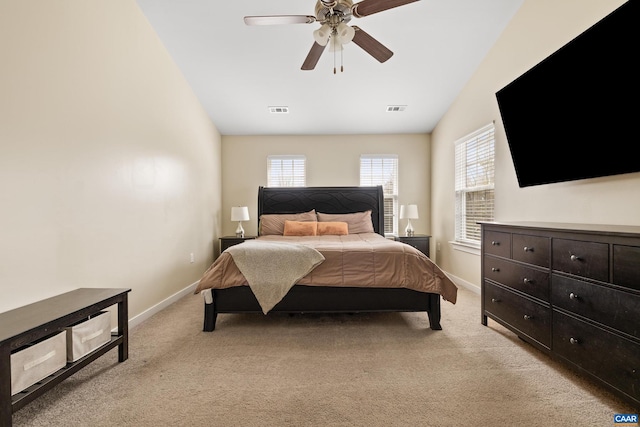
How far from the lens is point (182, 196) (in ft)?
12.2

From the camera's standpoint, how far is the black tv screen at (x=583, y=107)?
172 centimetres

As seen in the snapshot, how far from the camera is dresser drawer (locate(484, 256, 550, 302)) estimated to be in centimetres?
200

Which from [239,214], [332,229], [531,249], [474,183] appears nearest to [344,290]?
[531,249]

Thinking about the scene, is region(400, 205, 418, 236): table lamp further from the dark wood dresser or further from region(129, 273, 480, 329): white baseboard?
the dark wood dresser

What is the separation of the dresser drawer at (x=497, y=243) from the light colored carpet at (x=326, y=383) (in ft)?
2.27

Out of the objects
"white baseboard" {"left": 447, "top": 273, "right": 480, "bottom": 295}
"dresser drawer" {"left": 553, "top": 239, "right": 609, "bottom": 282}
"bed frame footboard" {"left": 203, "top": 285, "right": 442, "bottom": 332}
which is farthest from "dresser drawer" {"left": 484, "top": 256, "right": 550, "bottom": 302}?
"white baseboard" {"left": 447, "top": 273, "right": 480, "bottom": 295}

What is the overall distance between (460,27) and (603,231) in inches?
101

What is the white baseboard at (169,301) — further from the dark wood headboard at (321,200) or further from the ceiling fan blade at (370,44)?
the ceiling fan blade at (370,44)

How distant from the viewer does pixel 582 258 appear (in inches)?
67.6

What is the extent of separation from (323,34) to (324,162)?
3.12 meters

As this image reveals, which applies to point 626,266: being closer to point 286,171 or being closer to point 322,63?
point 322,63

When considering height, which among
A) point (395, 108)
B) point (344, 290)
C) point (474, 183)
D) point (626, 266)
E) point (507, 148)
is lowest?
point (344, 290)

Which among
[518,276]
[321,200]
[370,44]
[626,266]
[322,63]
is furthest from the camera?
[321,200]

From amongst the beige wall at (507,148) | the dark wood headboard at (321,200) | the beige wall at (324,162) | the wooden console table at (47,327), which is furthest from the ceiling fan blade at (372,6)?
the beige wall at (324,162)
